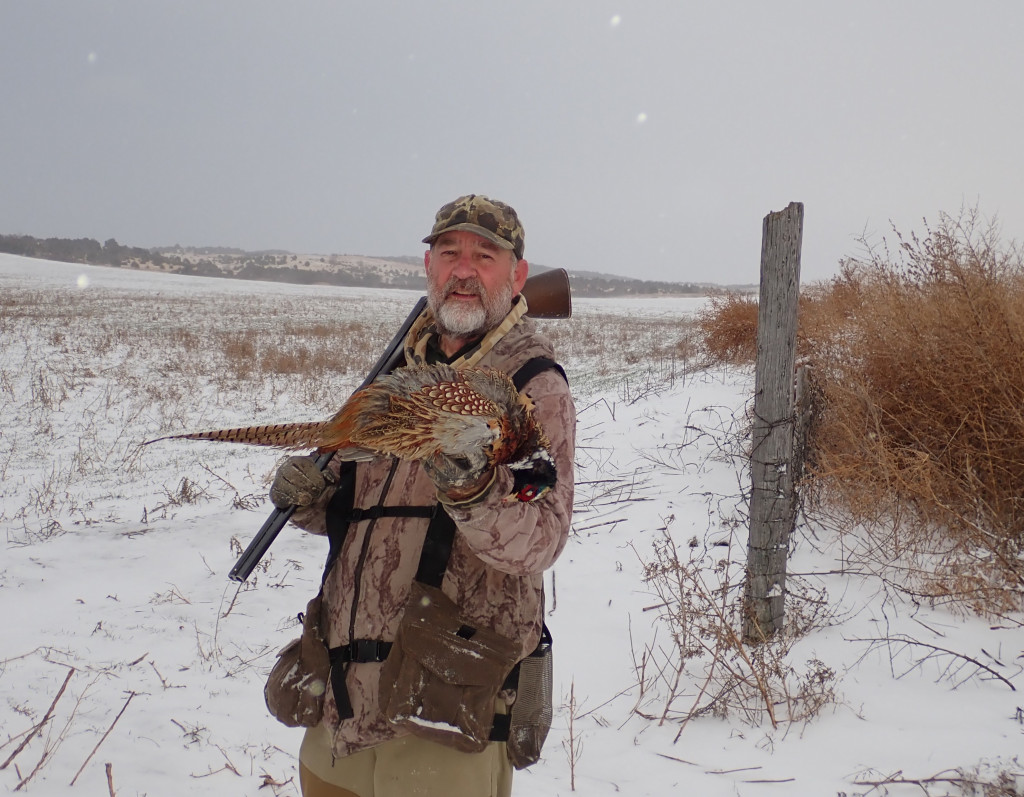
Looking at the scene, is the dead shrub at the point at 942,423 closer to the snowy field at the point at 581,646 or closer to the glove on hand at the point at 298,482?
the snowy field at the point at 581,646

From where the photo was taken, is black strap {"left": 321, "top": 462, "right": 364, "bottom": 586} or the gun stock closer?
black strap {"left": 321, "top": 462, "right": 364, "bottom": 586}

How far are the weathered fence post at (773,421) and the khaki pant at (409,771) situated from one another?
84.1 inches

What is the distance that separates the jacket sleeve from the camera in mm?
1340

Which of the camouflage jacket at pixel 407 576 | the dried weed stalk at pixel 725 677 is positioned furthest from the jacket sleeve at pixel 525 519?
the dried weed stalk at pixel 725 677

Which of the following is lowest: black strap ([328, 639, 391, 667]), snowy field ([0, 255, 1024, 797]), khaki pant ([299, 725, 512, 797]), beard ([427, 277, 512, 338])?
snowy field ([0, 255, 1024, 797])

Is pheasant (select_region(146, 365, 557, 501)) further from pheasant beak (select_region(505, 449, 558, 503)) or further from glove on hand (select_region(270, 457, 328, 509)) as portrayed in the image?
glove on hand (select_region(270, 457, 328, 509))

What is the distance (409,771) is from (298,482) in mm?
860

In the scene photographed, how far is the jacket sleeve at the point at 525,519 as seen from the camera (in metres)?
1.34

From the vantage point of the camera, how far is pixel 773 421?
11.7ft

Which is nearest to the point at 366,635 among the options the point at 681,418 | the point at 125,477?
the point at 125,477

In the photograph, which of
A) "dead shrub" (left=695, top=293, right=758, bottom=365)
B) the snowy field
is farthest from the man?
"dead shrub" (left=695, top=293, right=758, bottom=365)

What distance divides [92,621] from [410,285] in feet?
217

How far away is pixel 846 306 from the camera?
7977 mm

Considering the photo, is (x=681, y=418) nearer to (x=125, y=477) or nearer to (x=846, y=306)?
(x=846, y=306)
